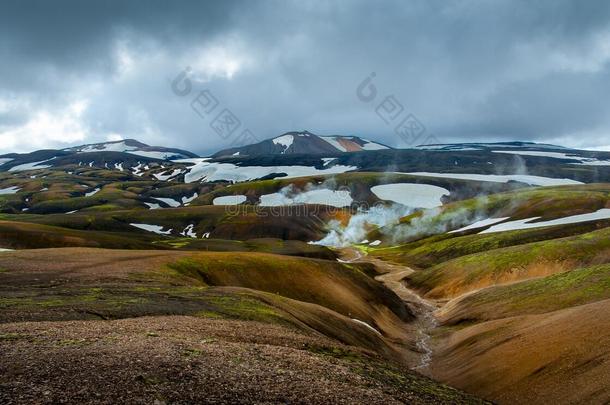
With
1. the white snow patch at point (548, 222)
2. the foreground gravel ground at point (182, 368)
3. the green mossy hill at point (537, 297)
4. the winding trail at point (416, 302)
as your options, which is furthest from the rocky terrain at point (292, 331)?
the white snow patch at point (548, 222)

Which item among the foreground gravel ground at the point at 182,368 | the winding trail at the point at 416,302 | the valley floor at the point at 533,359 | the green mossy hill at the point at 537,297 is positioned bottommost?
the winding trail at the point at 416,302

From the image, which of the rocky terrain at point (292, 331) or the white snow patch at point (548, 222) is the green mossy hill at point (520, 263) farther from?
the white snow patch at point (548, 222)

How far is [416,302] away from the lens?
8288 cm

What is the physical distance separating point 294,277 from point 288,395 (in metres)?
47.5

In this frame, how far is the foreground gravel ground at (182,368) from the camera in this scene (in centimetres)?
1549

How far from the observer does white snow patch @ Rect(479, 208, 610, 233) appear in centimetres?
11980

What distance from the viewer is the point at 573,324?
32.8 m

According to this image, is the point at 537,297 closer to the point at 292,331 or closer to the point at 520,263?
the point at 520,263

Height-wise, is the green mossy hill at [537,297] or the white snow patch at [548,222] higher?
the green mossy hill at [537,297]

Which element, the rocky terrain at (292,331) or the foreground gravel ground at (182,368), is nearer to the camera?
the foreground gravel ground at (182,368)

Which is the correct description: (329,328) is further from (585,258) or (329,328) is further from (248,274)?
(585,258)

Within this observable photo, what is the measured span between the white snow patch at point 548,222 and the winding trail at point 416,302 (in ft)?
105

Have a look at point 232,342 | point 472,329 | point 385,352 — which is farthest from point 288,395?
point 472,329

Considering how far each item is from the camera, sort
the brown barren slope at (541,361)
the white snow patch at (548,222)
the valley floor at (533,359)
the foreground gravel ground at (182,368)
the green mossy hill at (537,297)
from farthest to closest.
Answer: the white snow patch at (548,222)
the green mossy hill at (537,297)
the valley floor at (533,359)
the brown barren slope at (541,361)
the foreground gravel ground at (182,368)
